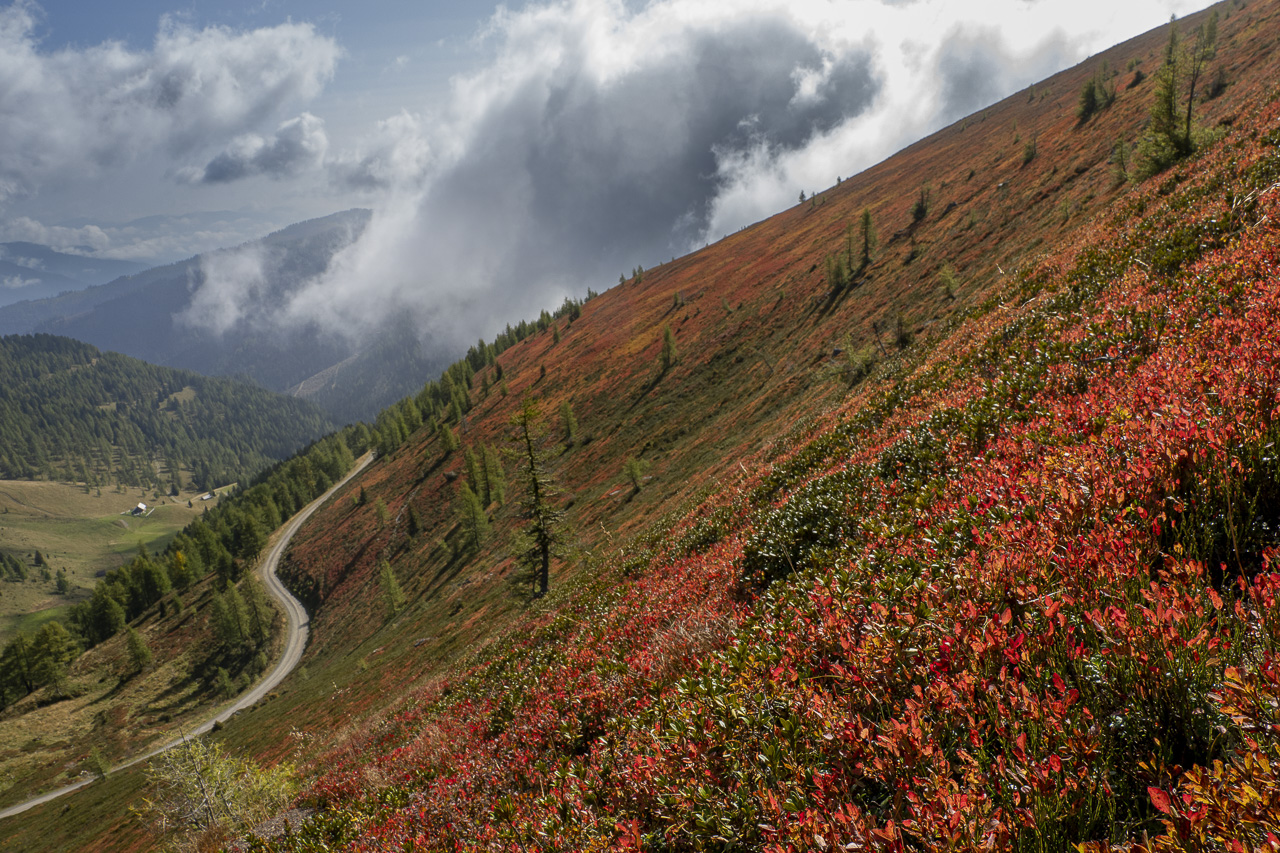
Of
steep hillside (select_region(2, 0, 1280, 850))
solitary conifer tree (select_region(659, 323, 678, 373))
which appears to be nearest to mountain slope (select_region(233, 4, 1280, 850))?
steep hillside (select_region(2, 0, 1280, 850))

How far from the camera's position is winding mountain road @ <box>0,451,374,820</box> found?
244ft

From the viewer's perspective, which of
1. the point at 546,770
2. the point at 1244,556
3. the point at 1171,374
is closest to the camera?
the point at 1244,556

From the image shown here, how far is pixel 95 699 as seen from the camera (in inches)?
3979

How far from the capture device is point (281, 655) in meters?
102

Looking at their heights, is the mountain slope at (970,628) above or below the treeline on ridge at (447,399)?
below

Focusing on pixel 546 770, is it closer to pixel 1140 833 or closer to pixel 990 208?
pixel 1140 833

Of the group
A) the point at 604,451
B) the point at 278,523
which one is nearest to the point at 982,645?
the point at 604,451

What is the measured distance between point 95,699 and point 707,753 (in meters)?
152

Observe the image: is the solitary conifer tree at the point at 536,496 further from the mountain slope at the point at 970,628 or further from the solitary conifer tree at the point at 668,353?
the solitary conifer tree at the point at 668,353

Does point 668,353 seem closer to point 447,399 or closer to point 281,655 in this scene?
point 281,655

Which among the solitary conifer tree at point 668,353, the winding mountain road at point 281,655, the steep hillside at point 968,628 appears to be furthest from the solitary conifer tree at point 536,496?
the solitary conifer tree at point 668,353

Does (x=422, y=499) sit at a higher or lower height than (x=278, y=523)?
lower

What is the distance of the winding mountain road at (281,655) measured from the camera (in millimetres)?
74312

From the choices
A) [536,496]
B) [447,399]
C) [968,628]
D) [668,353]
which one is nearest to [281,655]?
[447,399]
